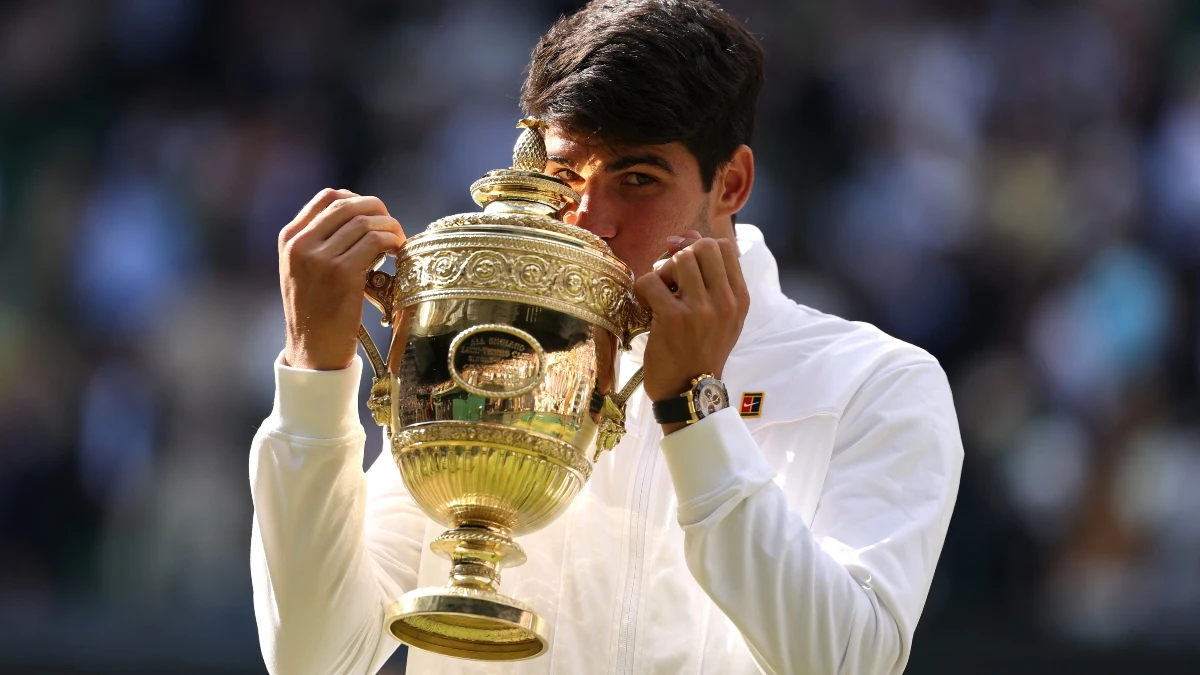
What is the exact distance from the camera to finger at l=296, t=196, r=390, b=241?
216cm

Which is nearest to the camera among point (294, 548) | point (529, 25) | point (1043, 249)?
point (294, 548)

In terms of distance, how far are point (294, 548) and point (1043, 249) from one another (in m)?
4.48

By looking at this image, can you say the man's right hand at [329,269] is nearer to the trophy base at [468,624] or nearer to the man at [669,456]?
the man at [669,456]

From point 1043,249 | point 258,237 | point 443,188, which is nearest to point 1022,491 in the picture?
point 1043,249

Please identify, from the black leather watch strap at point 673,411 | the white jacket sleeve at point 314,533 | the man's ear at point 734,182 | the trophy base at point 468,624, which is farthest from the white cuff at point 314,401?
the man's ear at point 734,182

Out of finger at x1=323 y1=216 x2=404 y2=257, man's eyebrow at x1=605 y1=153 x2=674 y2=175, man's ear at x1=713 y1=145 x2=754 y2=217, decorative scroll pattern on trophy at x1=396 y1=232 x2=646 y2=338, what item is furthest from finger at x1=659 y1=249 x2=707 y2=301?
man's ear at x1=713 y1=145 x2=754 y2=217

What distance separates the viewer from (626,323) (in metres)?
2.22

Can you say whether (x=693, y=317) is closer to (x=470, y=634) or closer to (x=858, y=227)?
(x=470, y=634)

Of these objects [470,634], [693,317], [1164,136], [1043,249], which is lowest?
[470,634]

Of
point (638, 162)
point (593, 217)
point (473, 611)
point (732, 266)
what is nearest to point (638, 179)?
point (638, 162)

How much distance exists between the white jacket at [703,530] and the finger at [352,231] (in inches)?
7.0

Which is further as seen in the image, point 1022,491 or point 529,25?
point 529,25

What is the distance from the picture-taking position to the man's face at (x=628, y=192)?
8.46 ft

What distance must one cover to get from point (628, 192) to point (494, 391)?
67 centimetres
